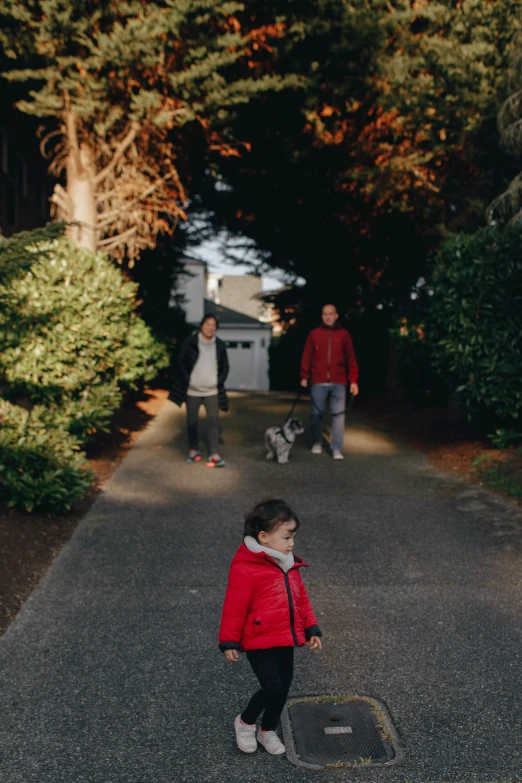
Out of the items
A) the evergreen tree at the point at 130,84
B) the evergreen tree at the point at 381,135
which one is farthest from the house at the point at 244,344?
the evergreen tree at the point at 130,84

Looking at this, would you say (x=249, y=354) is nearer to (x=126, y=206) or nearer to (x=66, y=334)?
(x=126, y=206)

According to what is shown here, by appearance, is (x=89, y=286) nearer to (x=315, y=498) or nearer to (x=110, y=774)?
(x=315, y=498)

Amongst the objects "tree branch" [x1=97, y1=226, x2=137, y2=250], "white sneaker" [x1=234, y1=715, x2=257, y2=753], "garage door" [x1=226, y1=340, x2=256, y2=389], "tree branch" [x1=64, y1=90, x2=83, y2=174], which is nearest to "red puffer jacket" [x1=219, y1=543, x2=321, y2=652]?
"white sneaker" [x1=234, y1=715, x2=257, y2=753]

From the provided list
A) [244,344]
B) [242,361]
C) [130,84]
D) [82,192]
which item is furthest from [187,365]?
A: [244,344]

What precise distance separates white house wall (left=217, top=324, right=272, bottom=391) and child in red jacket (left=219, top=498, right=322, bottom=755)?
3787 cm

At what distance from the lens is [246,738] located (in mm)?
3201

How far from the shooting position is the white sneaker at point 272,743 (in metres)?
3.20

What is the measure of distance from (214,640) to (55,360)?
14.4ft

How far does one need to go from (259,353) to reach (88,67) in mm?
33314

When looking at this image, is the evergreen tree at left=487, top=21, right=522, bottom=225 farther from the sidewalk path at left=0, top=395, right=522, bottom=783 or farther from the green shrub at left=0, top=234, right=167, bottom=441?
the green shrub at left=0, top=234, right=167, bottom=441

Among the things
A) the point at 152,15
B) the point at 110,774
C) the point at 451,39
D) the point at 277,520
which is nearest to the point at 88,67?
the point at 152,15

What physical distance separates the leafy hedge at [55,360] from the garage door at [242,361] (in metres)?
31.2

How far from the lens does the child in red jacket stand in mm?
3062

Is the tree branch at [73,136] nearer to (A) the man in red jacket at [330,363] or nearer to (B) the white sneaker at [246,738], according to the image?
(A) the man in red jacket at [330,363]
